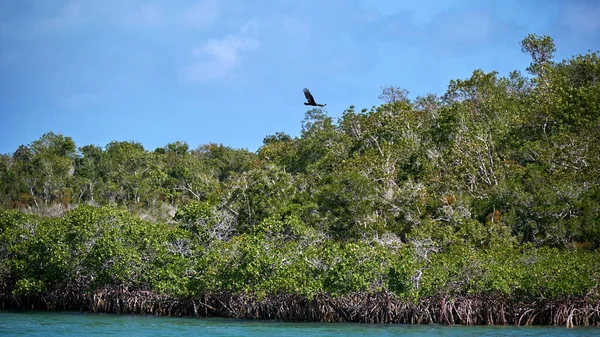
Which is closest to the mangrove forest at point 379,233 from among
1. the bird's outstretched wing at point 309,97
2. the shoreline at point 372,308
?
the shoreline at point 372,308

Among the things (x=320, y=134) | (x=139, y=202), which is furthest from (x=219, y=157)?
(x=320, y=134)

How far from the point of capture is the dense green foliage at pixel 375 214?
24.4m

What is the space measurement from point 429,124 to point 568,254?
21051 mm

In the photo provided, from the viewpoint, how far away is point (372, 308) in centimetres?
2411

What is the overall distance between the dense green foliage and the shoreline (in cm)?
42

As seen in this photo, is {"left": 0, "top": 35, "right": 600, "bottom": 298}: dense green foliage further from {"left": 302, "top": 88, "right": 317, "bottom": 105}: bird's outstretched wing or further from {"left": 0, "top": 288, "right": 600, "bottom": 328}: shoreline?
{"left": 302, "top": 88, "right": 317, "bottom": 105}: bird's outstretched wing

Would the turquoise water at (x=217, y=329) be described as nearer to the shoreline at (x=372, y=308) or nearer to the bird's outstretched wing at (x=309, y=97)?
the shoreline at (x=372, y=308)

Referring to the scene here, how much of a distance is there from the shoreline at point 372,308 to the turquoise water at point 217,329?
0.60 meters

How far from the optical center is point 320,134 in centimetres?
4631

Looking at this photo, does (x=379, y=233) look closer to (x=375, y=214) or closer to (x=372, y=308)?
(x=375, y=214)

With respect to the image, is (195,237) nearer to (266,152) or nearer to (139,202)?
(139,202)

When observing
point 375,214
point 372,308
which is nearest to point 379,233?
point 375,214

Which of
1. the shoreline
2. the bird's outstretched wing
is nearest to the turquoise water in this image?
the shoreline

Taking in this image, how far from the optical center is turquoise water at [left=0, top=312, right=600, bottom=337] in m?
21.7
